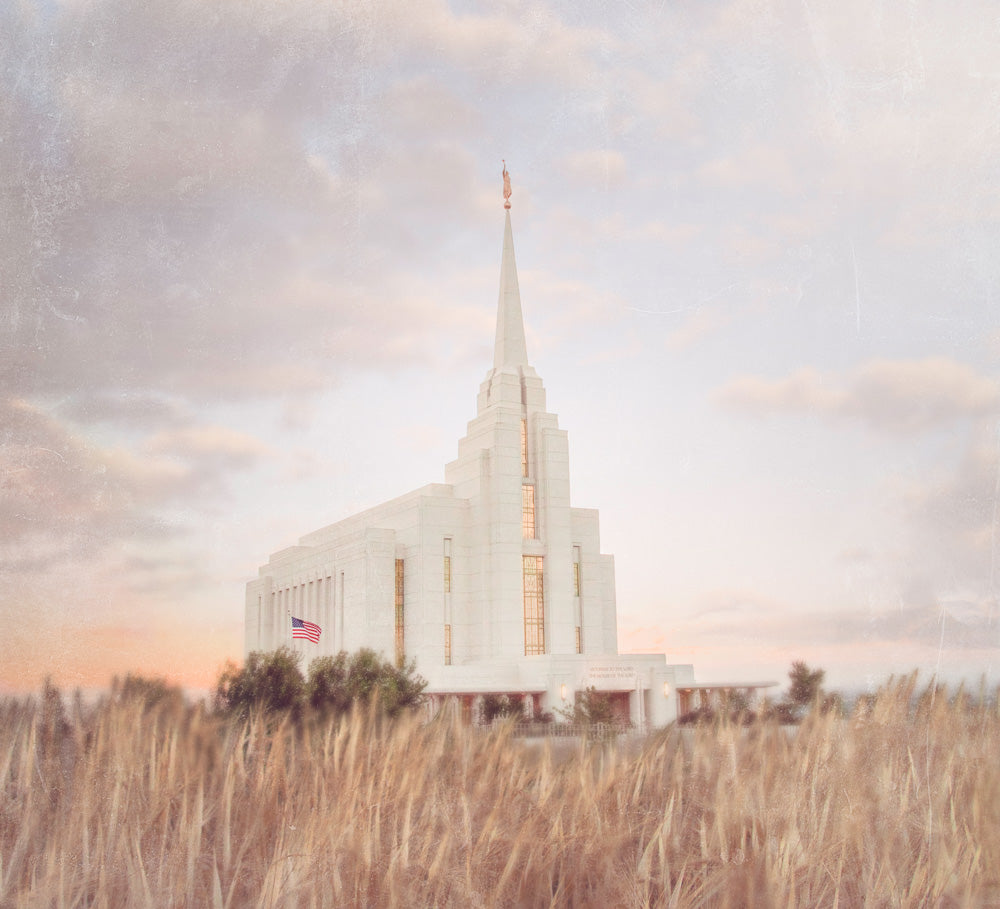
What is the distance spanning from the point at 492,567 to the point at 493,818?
50.4 m

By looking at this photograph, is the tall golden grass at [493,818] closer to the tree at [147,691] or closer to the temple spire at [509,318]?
the tree at [147,691]

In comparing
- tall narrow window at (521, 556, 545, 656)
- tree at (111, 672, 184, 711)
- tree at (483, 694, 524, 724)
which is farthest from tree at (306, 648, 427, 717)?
tall narrow window at (521, 556, 545, 656)

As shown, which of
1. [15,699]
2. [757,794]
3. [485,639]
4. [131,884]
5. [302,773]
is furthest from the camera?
[485,639]

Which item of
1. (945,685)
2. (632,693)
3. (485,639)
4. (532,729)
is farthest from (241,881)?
(485,639)

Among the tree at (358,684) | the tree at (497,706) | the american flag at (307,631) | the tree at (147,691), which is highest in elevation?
the american flag at (307,631)

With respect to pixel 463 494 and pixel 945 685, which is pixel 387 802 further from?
pixel 463 494

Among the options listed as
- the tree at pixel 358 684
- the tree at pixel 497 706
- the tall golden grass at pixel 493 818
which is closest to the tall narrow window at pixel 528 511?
the tree at pixel 497 706

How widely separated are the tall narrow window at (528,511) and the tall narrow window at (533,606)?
138 cm

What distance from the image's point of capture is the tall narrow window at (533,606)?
183 feet

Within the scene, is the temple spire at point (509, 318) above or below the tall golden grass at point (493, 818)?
above

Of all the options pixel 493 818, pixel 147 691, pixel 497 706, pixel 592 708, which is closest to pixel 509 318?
pixel 497 706

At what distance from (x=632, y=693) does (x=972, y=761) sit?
142 feet

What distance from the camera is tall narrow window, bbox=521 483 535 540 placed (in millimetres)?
57094

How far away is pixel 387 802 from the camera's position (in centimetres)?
557
